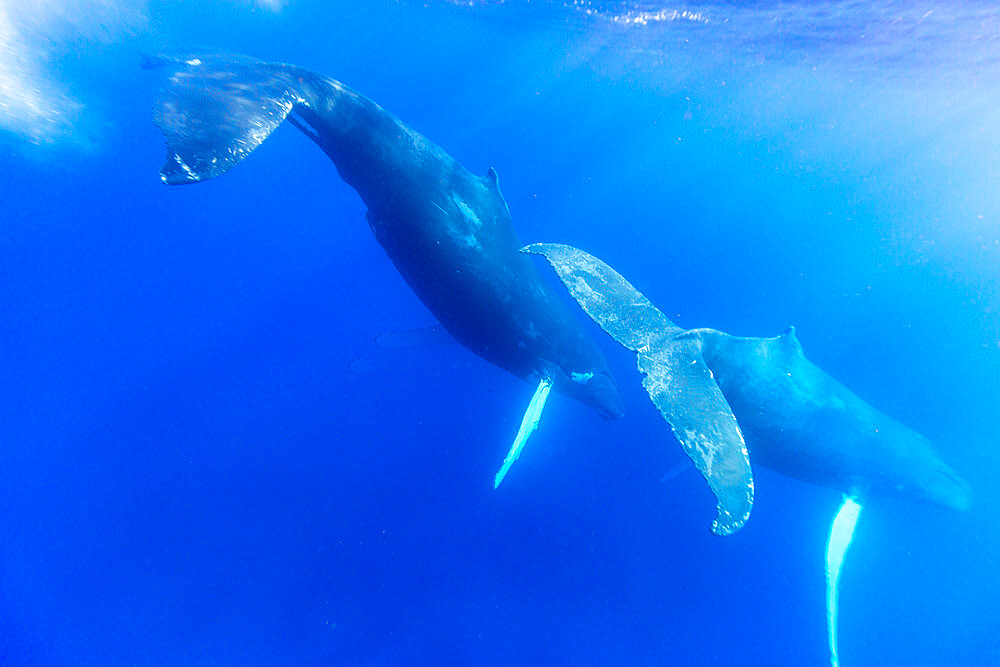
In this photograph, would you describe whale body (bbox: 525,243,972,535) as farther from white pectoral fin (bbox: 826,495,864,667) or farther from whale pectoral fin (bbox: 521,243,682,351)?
white pectoral fin (bbox: 826,495,864,667)

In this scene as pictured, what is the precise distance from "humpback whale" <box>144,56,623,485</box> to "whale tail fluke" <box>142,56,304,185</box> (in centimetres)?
2

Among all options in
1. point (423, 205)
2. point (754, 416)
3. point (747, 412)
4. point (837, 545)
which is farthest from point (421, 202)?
point (837, 545)

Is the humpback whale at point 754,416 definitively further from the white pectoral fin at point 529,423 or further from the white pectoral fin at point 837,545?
the white pectoral fin at point 529,423

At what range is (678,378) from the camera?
4.93m

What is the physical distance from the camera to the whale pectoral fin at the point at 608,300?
17.3ft

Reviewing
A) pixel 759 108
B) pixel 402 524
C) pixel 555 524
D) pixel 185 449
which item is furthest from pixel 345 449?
pixel 759 108

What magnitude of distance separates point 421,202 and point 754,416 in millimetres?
5043

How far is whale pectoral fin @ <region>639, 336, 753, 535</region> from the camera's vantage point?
12.9 feet

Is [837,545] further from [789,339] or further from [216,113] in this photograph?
[216,113]

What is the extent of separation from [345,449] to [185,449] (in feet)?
14.3

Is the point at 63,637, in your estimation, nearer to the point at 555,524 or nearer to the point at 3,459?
the point at 3,459

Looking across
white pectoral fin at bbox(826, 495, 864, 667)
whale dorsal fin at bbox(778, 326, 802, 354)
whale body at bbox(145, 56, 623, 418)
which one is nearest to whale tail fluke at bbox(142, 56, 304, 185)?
whale body at bbox(145, 56, 623, 418)

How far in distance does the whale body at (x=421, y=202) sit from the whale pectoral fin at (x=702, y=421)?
2.44 m

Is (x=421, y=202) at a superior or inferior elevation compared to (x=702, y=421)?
superior
